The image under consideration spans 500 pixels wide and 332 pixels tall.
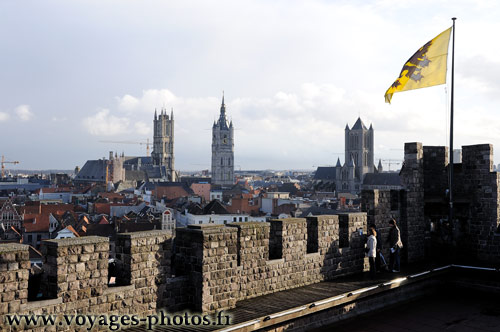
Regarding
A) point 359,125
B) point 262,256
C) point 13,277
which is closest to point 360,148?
point 359,125

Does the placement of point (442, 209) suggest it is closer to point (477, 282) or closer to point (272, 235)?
point (477, 282)

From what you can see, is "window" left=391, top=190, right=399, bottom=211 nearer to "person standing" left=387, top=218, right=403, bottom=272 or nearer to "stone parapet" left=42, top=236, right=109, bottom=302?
"person standing" left=387, top=218, right=403, bottom=272

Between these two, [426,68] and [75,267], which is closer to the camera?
[75,267]

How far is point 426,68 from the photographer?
12.4 metres

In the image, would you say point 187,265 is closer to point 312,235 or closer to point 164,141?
point 312,235

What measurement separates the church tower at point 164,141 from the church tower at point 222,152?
1896 centimetres

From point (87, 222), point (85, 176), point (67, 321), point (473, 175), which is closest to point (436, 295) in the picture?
point (473, 175)

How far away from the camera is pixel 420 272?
1102 cm

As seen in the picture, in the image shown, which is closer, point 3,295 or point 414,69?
point 3,295

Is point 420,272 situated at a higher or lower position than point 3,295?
lower

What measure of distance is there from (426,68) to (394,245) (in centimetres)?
484

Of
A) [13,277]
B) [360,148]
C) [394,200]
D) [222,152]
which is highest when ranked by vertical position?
[360,148]

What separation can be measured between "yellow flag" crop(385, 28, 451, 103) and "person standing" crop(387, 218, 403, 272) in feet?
11.3

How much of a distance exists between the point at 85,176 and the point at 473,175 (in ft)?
464
